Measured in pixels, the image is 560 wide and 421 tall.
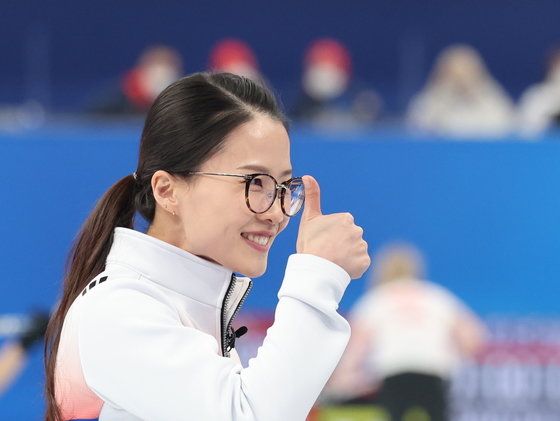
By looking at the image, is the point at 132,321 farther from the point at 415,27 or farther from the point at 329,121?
the point at 415,27

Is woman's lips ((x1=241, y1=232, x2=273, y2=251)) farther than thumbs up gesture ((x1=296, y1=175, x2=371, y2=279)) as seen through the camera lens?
Yes

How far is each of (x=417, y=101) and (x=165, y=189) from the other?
15.7ft

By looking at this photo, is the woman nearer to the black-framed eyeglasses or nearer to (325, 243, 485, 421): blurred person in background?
the black-framed eyeglasses

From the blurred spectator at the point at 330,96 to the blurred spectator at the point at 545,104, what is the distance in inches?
34.5

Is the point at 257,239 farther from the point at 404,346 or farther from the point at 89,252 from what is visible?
the point at 404,346

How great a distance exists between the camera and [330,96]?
6238 mm

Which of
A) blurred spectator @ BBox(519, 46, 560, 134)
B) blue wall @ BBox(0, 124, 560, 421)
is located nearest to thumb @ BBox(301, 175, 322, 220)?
blue wall @ BBox(0, 124, 560, 421)

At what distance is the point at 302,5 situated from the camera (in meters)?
7.89

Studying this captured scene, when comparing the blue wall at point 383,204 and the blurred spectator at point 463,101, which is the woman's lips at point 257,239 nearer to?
the blue wall at point 383,204

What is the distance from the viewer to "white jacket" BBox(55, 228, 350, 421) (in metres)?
1.37

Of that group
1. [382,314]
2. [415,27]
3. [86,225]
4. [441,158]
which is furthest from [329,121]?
[86,225]

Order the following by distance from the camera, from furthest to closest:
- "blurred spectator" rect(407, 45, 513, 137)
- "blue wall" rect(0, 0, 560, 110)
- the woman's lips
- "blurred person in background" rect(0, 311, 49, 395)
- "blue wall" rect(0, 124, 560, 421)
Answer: "blue wall" rect(0, 0, 560, 110)
"blurred spectator" rect(407, 45, 513, 137)
"blue wall" rect(0, 124, 560, 421)
"blurred person in background" rect(0, 311, 49, 395)
the woman's lips

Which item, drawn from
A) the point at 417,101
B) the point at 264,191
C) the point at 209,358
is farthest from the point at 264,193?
the point at 417,101

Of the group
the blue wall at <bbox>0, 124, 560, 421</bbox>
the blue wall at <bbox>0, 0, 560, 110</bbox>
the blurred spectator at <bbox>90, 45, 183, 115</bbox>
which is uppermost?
the blue wall at <bbox>0, 0, 560, 110</bbox>
